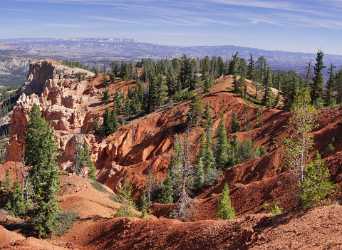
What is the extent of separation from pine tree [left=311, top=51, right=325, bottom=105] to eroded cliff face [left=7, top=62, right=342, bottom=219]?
1172cm

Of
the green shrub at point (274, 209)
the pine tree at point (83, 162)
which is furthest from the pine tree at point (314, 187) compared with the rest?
the pine tree at point (83, 162)

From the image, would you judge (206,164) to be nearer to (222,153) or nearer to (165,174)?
(222,153)

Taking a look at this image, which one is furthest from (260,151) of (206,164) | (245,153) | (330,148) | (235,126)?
(235,126)

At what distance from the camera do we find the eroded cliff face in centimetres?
6175

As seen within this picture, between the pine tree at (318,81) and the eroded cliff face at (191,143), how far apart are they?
11.7m

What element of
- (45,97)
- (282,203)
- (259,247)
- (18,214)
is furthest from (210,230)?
(45,97)

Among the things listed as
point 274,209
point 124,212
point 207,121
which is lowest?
point 124,212

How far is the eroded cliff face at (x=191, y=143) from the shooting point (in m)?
61.8

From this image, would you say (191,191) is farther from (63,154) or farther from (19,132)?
(19,132)

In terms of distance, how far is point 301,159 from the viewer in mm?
37844

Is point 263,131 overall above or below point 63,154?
above

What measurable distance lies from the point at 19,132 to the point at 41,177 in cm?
8212

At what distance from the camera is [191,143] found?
102312 mm

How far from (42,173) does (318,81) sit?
77992 mm
